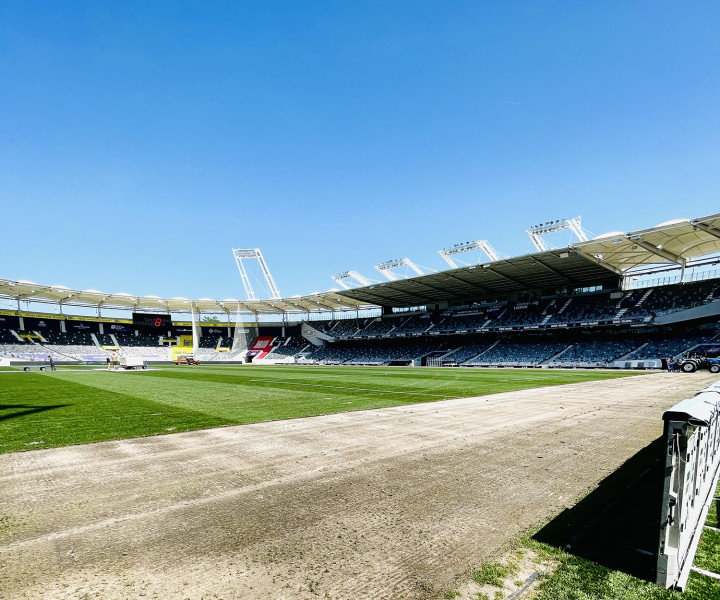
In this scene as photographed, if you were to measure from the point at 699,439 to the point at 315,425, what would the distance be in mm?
7288

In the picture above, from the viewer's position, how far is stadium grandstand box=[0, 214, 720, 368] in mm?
40781

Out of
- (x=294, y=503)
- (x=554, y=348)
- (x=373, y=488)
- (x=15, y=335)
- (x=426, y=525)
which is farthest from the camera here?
(x=15, y=335)

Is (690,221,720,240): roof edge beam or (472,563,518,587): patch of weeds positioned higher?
(690,221,720,240): roof edge beam

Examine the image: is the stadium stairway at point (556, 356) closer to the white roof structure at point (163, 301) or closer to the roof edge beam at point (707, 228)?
the roof edge beam at point (707, 228)

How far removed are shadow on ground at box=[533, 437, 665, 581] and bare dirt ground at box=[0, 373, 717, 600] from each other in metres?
0.23

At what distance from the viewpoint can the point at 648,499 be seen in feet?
14.3

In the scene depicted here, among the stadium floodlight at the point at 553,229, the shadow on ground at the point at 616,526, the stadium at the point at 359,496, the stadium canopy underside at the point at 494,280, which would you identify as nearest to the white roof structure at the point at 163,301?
the stadium canopy underside at the point at 494,280

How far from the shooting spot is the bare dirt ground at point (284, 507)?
2.88 meters

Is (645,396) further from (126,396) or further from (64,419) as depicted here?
(126,396)

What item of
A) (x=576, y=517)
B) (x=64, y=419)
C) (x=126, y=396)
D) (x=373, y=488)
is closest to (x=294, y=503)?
(x=373, y=488)

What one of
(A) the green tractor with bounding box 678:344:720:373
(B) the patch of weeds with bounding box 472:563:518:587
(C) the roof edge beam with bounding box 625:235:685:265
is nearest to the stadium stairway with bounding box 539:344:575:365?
(A) the green tractor with bounding box 678:344:720:373

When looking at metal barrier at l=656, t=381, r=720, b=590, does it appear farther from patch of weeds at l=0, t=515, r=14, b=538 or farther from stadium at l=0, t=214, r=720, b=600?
patch of weeds at l=0, t=515, r=14, b=538

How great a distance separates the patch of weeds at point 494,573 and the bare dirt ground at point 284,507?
0.44 ft

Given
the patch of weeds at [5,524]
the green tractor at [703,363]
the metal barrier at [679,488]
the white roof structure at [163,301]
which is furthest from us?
the white roof structure at [163,301]
